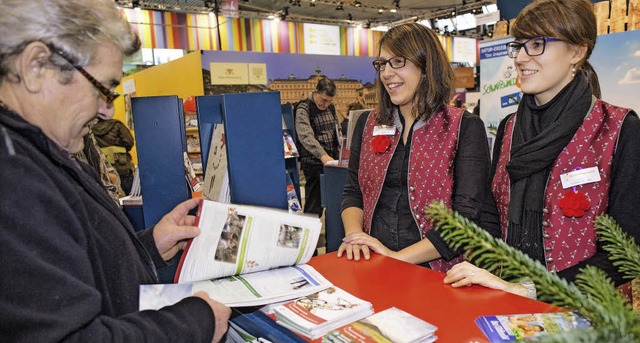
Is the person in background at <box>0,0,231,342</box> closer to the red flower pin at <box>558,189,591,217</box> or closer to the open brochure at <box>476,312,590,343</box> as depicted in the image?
the open brochure at <box>476,312,590,343</box>

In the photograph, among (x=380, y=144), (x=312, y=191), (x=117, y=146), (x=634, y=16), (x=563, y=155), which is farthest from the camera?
(x=312, y=191)

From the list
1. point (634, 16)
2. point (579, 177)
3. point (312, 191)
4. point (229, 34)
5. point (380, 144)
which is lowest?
point (312, 191)

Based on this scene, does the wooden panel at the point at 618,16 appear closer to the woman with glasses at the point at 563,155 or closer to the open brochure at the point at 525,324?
the woman with glasses at the point at 563,155

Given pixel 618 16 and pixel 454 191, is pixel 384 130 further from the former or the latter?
pixel 618 16

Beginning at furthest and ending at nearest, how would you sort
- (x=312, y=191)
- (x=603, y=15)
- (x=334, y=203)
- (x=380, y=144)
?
(x=312, y=191) → (x=334, y=203) → (x=603, y=15) → (x=380, y=144)

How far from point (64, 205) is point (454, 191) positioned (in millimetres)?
1357

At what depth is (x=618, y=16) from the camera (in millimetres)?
3650

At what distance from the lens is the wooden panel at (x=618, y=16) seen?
11.8 feet

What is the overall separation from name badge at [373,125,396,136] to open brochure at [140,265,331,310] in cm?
77

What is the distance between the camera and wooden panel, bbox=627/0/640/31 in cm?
353

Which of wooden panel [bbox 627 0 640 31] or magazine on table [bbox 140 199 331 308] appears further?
wooden panel [bbox 627 0 640 31]

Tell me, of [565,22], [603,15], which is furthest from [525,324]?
[603,15]

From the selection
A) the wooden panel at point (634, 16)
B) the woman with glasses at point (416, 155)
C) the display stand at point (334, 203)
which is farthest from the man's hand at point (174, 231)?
the wooden panel at point (634, 16)

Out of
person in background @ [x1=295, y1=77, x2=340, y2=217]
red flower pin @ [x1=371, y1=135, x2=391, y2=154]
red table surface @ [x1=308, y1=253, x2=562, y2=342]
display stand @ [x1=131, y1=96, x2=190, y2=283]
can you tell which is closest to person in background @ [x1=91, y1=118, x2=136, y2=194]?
person in background @ [x1=295, y1=77, x2=340, y2=217]
